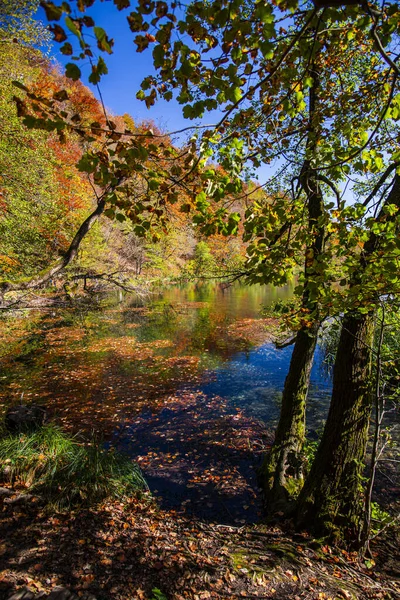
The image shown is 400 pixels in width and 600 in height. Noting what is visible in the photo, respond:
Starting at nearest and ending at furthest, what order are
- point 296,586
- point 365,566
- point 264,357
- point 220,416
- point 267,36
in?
point 267,36
point 296,586
point 365,566
point 220,416
point 264,357

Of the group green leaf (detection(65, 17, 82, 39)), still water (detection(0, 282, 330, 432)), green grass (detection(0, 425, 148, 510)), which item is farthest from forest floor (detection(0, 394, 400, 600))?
green leaf (detection(65, 17, 82, 39))

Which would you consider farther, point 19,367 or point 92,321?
point 92,321

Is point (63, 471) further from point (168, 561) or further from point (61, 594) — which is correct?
point (168, 561)

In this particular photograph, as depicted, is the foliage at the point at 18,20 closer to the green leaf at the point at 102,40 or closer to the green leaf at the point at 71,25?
the green leaf at the point at 102,40

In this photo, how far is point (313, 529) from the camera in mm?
4180

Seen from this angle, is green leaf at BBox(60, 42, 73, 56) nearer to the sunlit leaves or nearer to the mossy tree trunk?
the sunlit leaves

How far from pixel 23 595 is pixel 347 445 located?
4.10 m

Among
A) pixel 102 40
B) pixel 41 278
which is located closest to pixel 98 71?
pixel 102 40

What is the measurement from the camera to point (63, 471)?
482 cm

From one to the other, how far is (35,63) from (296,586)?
17768mm

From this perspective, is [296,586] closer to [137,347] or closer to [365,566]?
[365,566]

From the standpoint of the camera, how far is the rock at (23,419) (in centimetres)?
640

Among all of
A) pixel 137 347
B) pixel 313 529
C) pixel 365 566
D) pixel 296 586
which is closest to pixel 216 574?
pixel 296 586

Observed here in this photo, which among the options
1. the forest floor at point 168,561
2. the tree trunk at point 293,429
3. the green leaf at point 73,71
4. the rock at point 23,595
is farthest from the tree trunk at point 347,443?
the green leaf at point 73,71
